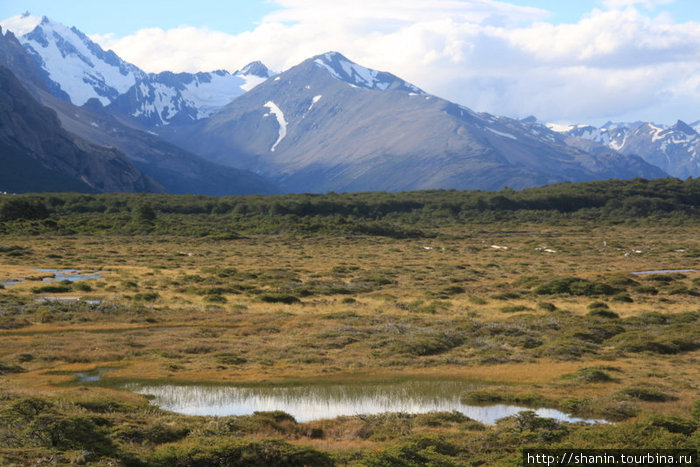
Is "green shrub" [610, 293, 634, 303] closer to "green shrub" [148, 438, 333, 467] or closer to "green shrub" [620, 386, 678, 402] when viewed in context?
"green shrub" [620, 386, 678, 402]

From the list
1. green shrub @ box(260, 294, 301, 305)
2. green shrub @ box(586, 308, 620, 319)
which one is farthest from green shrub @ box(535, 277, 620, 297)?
green shrub @ box(260, 294, 301, 305)

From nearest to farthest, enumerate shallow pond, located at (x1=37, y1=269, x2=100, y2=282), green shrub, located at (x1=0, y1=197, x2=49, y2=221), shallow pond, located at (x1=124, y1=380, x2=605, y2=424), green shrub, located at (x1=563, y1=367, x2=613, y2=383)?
shallow pond, located at (x1=124, y1=380, x2=605, y2=424) < green shrub, located at (x1=563, y1=367, x2=613, y2=383) < shallow pond, located at (x1=37, y1=269, x2=100, y2=282) < green shrub, located at (x1=0, y1=197, x2=49, y2=221)

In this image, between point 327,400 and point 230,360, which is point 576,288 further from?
point 327,400

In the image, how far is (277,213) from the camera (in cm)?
16675

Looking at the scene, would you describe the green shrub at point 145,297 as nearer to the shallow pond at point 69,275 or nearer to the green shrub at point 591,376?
the shallow pond at point 69,275

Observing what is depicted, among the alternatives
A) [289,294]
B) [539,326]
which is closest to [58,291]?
[289,294]

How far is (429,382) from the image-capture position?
30.9 meters

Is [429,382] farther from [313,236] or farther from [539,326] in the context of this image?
[313,236]

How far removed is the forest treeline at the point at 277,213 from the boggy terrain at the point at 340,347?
39.5 metres

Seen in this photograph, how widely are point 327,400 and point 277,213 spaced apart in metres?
141

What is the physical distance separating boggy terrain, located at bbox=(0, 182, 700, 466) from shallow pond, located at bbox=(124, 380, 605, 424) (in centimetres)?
Answer: 102

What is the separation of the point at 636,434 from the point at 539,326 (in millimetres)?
23871

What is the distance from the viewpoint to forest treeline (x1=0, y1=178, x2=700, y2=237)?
136000mm

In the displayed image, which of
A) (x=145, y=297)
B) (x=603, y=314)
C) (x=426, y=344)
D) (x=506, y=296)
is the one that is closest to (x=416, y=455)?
(x=426, y=344)
